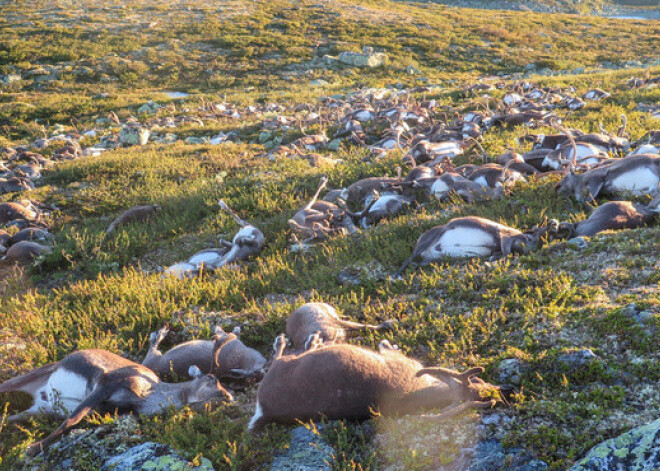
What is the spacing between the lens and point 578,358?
303 cm

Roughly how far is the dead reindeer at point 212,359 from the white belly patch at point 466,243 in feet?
8.59

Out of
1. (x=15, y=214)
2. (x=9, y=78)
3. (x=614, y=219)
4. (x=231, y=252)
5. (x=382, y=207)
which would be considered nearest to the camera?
(x=614, y=219)

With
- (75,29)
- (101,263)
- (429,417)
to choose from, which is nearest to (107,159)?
(101,263)

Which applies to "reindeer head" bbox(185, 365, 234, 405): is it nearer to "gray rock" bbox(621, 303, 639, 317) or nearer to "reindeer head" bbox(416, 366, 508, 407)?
"reindeer head" bbox(416, 366, 508, 407)

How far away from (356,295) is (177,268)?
308cm

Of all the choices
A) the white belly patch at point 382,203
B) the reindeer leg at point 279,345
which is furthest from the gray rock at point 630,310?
the white belly patch at point 382,203

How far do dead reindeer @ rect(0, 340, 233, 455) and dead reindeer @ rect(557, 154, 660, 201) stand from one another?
5666 mm

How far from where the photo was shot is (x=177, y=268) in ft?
21.5

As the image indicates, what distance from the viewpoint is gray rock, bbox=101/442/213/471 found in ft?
8.91

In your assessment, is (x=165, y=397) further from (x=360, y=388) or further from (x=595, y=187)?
(x=595, y=187)

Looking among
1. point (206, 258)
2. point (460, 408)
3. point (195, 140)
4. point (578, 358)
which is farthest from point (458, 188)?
point (195, 140)

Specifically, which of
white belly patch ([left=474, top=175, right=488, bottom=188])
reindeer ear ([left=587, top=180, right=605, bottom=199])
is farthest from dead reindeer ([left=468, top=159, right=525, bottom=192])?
reindeer ear ([left=587, top=180, right=605, bottom=199])

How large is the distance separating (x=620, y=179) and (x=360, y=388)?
532 centimetres

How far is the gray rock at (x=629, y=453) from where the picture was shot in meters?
1.91
